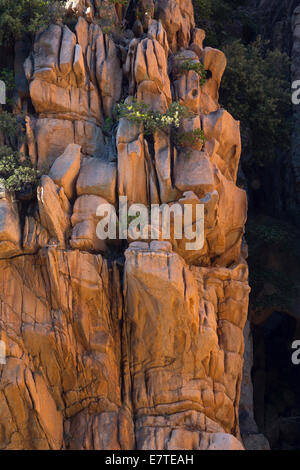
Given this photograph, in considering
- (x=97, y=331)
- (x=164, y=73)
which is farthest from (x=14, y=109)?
(x=97, y=331)

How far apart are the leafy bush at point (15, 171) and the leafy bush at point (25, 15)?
171 inches

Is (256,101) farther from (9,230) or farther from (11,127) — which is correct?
(9,230)

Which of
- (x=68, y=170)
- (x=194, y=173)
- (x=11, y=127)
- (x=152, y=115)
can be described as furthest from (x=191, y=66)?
(x=11, y=127)

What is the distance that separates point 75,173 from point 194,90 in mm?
5099

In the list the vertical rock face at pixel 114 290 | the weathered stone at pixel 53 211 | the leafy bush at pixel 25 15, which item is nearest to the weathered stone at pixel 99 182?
the vertical rock face at pixel 114 290

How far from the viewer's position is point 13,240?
18297 mm

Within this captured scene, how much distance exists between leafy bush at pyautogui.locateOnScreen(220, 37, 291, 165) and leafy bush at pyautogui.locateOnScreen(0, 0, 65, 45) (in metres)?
8.12

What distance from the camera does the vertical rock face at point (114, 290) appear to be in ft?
58.3

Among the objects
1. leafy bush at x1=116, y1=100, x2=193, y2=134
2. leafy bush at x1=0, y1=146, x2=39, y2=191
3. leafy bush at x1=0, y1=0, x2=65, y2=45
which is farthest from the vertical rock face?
leafy bush at x1=0, y1=0, x2=65, y2=45

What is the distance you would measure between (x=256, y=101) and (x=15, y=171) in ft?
40.4

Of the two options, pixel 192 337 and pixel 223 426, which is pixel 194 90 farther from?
pixel 223 426

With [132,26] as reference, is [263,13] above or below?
above

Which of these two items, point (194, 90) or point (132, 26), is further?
point (132, 26)
